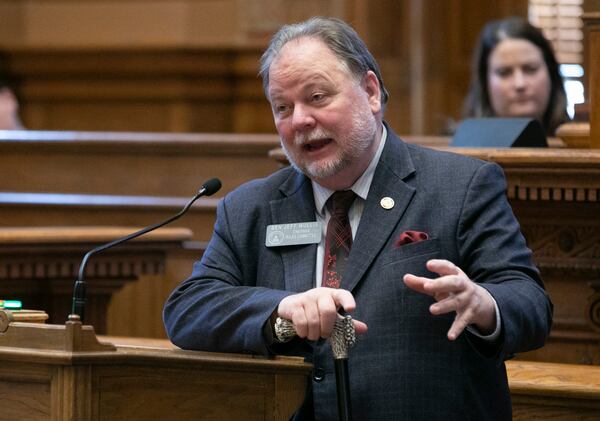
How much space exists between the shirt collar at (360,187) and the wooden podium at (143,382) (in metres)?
0.48

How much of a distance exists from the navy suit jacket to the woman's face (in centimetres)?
A: 252

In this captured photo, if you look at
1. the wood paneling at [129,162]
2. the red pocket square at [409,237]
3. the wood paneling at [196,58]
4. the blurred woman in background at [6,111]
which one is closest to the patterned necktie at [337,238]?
the red pocket square at [409,237]

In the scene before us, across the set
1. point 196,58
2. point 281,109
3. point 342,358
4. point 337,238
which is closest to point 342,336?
point 342,358

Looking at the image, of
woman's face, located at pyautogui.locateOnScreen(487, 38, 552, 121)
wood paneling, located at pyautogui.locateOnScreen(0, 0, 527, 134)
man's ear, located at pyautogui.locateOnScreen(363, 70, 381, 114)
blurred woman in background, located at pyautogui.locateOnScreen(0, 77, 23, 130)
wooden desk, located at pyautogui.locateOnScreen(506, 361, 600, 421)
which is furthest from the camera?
wood paneling, located at pyautogui.locateOnScreen(0, 0, 527, 134)

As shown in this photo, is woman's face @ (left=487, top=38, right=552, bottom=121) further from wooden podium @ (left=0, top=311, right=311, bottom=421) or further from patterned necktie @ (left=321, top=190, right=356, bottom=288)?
wooden podium @ (left=0, top=311, right=311, bottom=421)

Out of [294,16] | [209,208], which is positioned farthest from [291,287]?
[294,16]

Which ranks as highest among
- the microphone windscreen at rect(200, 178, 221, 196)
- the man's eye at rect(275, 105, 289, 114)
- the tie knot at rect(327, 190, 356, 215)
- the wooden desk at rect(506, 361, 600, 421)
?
the man's eye at rect(275, 105, 289, 114)

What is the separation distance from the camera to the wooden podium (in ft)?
7.66

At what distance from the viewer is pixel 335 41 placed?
267 cm

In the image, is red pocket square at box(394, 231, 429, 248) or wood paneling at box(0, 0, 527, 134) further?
wood paneling at box(0, 0, 527, 134)

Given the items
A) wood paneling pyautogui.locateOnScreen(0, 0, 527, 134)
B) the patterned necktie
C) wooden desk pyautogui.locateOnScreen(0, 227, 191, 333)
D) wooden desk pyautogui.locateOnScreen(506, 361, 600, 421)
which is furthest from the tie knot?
wood paneling pyautogui.locateOnScreen(0, 0, 527, 134)

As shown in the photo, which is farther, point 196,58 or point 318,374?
point 196,58

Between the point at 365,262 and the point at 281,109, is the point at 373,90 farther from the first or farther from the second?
the point at 365,262

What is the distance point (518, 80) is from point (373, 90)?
100 inches
